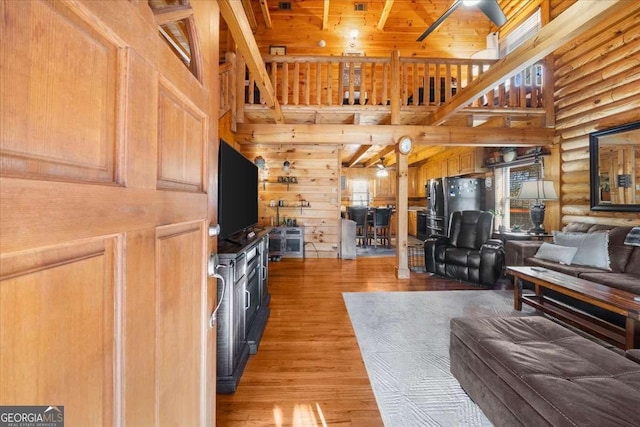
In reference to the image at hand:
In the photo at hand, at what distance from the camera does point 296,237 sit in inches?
219

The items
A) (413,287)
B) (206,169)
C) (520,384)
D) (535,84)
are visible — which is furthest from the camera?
(535,84)

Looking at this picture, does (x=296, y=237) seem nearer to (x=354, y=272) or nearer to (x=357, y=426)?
(x=354, y=272)

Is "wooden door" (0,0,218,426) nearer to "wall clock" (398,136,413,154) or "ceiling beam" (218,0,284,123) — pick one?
"ceiling beam" (218,0,284,123)

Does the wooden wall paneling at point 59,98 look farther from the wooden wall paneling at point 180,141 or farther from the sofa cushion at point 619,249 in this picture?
the sofa cushion at point 619,249

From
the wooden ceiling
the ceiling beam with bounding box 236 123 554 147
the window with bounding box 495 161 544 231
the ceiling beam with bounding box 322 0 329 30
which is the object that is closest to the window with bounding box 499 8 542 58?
the wooden ceiling

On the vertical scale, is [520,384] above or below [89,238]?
below

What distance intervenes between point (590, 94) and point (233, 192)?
479cm

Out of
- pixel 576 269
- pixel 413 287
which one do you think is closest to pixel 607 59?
pixel 576 269

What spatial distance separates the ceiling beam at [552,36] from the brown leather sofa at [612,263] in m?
2.09

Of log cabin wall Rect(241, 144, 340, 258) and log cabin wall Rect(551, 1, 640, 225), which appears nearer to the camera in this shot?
log cabin wall Rect(551, 1, 640, 225)

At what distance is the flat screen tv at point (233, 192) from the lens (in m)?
1.86

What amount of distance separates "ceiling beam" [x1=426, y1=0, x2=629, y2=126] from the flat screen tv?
8.06 feet

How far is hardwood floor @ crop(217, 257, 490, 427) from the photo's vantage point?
154 centimetres

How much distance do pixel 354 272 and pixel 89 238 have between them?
432cm
